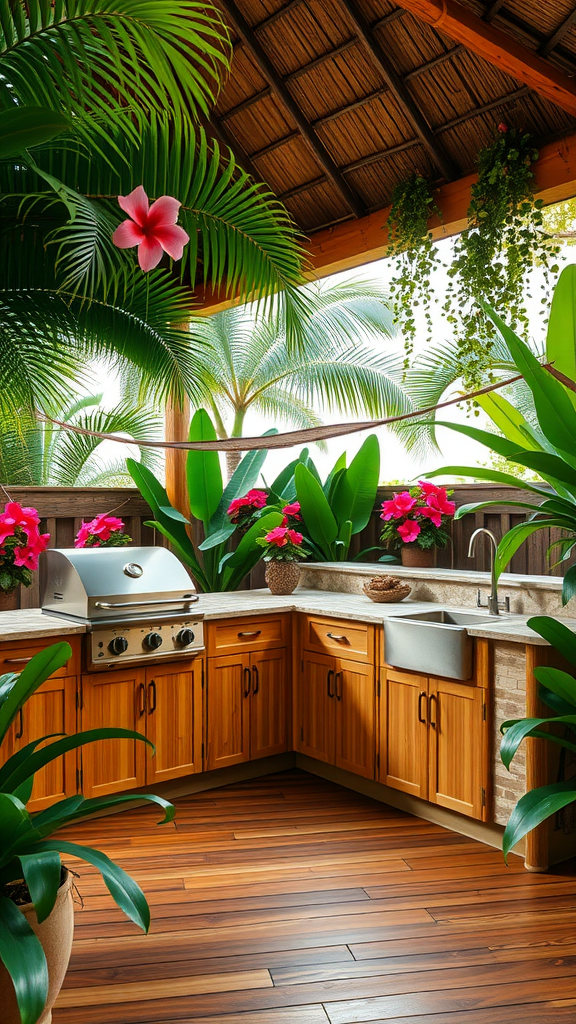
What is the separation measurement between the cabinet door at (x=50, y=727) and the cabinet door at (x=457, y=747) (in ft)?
4.79

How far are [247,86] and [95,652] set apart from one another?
3058mm

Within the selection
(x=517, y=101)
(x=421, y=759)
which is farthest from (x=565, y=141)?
(x=421, y=759)

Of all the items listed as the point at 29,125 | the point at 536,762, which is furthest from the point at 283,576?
the point at 29,125

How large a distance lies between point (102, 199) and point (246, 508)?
261 cm

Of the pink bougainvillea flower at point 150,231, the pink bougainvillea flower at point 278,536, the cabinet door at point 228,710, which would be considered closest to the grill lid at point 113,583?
the cabinet door at point 228,710

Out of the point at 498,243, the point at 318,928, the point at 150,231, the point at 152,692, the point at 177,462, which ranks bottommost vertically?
the point at 318,928

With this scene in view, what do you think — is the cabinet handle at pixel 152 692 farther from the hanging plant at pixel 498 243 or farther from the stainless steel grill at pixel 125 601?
the hanging plant at pixel 498 243

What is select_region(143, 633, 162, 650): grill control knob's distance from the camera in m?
3.44

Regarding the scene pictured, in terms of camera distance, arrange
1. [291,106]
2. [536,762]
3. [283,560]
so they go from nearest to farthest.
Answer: [536,762]
[291,106]
[283,560]

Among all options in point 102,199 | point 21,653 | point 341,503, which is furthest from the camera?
point 341,503

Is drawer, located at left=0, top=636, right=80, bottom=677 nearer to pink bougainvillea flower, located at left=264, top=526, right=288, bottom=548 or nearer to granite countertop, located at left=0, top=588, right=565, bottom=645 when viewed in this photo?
granite countertop, located at left=0, top=588, right=565, bottom=645

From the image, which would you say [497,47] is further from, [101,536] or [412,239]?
[101,536]

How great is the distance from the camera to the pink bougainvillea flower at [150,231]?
5.41 ft

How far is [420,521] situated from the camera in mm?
4172
